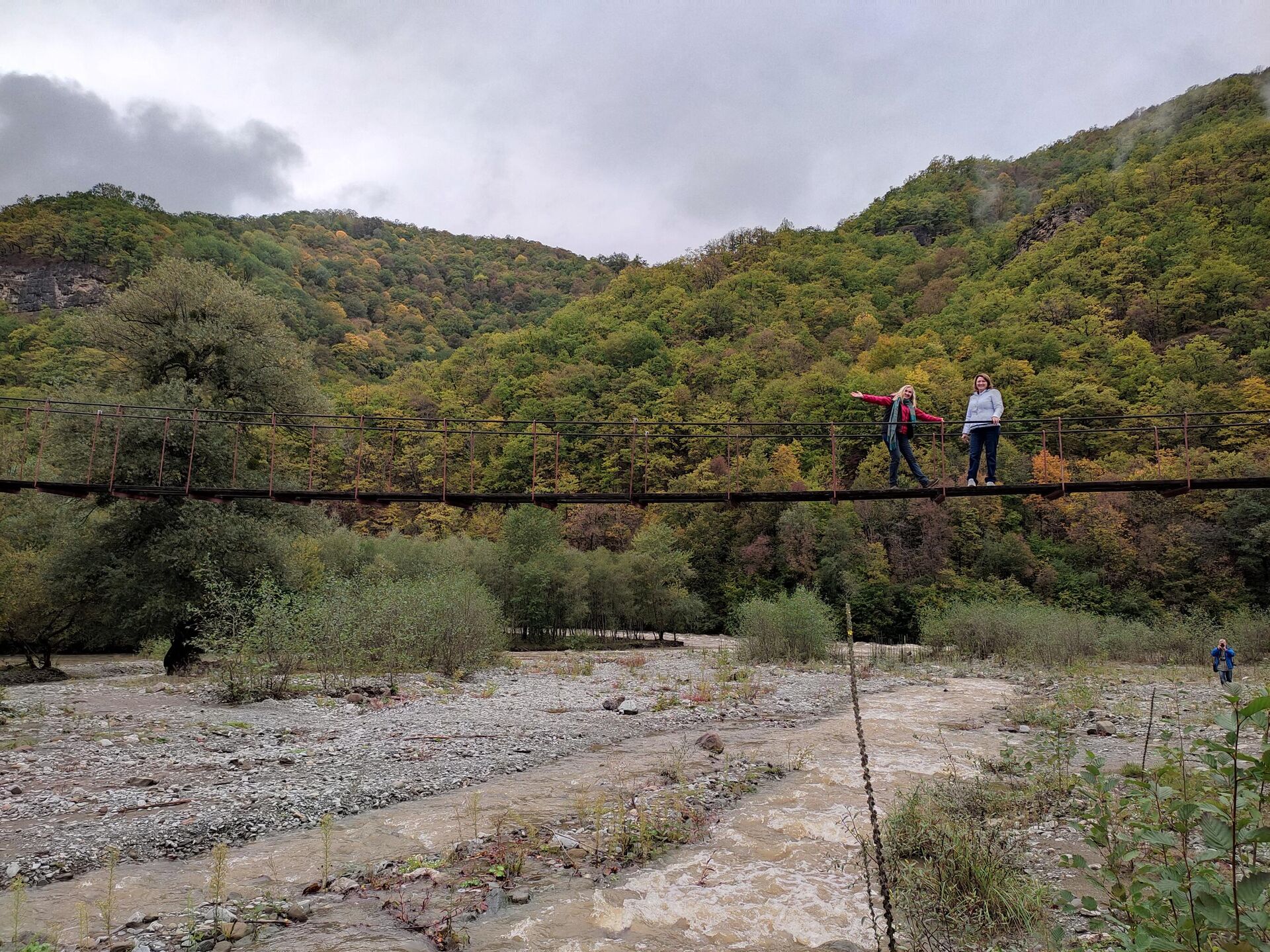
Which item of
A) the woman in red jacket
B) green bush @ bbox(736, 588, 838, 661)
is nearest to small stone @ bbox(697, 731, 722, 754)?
the woman in red jacket

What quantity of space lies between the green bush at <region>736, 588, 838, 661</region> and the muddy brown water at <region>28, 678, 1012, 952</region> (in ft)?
59.2

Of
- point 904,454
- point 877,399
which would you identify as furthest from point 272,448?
point 904,454

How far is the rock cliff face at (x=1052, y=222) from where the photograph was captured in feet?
216

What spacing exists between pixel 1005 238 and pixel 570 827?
79121 millimetres

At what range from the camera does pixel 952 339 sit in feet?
191

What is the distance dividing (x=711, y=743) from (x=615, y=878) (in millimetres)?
5952

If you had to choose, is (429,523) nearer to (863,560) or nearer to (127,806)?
(863,560)

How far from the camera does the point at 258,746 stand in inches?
438

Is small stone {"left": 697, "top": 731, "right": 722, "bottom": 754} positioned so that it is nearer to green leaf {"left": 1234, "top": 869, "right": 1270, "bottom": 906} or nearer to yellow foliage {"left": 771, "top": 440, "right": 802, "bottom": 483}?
green leaf {"left": 1234, "top": 869, "right": 1270, "bottom": 906}

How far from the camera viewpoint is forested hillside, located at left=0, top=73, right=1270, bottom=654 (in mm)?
44000

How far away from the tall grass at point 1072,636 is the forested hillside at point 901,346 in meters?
5.20

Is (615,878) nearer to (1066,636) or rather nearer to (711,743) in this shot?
(711,743)

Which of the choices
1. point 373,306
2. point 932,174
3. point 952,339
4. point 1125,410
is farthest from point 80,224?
point 932,174

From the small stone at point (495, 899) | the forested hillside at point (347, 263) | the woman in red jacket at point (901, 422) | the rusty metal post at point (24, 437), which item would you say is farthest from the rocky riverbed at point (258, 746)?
the forested hillside at point (347, 263)
